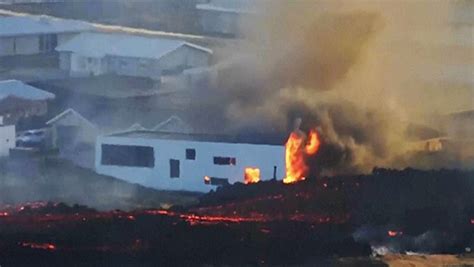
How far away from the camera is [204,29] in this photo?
6.49ft

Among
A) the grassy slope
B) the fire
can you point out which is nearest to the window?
the grassy slope

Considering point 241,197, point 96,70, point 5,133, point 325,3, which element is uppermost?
point 325,3

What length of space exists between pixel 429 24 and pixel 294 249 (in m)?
0.60

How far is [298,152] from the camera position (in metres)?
1.97

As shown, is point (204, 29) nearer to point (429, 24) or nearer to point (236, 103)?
point (236, 103)

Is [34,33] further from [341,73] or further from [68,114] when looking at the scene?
[341,73]

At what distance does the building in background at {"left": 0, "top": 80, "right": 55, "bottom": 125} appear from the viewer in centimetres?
192

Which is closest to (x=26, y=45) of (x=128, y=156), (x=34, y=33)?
(x=34, y=33)

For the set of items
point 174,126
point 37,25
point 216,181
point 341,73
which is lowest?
point 216,181

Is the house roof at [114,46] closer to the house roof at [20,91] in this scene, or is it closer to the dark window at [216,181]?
the house roof at [20,91]

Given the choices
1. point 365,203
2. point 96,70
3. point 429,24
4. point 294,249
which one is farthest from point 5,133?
point 429,24

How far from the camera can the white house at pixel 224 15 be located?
195 centimetres

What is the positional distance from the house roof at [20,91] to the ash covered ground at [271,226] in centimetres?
24

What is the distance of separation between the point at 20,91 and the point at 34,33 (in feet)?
0.44
